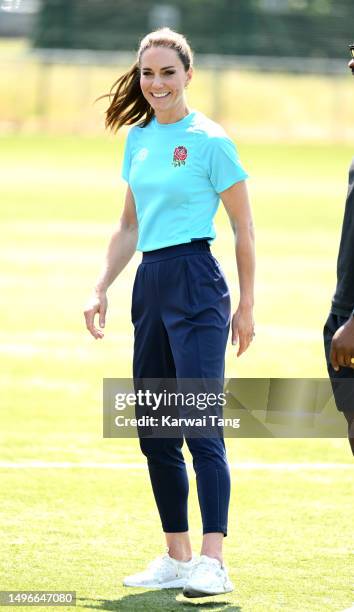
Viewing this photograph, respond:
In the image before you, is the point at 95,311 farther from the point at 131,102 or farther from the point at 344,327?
the point at 344,327

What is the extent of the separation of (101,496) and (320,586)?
1.80m

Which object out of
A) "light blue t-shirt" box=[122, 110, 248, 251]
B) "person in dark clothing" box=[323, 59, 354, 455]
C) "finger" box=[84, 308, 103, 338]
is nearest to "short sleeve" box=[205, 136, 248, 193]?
"light blue t-shirt" box=[122, 110, 248, 251]

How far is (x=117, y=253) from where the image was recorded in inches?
241

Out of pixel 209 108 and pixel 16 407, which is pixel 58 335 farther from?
pixel 209 108

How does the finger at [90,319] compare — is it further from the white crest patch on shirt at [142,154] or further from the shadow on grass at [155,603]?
the shadow on grass at [155,603]

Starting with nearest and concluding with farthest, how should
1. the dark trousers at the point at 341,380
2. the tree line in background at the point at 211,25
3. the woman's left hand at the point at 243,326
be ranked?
the dark trousers at the point at 341,380 < the woman's left hand at the point at 243,326 < the tree line in background at the point at 211,25

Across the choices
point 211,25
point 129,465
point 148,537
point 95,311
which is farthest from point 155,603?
point 211,25

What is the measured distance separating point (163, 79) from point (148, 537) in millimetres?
2134

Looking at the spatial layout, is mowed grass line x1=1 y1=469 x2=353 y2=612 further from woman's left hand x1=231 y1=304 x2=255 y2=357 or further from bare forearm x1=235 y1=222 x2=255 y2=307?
bare forearm x1=235 y1=222 x2=255 y2=307

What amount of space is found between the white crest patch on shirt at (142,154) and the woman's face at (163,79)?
6.6 inches

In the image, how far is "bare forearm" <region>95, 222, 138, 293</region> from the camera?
6098mm

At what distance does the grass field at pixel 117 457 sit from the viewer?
A: 589 centimetres

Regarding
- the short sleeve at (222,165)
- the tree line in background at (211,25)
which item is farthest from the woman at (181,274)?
the tree line in background at (211,25)

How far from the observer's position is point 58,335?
40.8 ft
